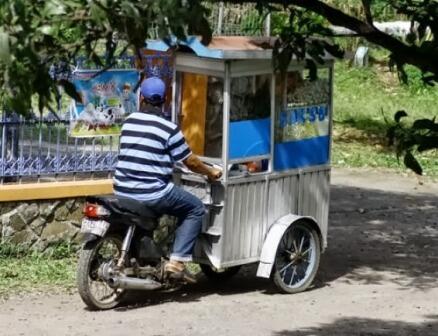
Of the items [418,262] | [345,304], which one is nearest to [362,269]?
[418,262]

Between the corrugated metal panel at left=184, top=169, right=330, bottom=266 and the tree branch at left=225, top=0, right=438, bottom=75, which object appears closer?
the tree branch at left=225, top=0, right=438, bottom=75

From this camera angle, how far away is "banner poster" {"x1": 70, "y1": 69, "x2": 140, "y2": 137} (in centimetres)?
991

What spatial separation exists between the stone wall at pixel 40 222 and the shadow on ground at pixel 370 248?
4.10 feet

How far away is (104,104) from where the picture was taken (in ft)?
33.0

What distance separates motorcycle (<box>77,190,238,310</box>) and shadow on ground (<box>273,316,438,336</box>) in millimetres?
1136

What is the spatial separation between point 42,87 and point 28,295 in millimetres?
5136

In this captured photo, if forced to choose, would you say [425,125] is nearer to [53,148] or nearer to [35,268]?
[35,268]

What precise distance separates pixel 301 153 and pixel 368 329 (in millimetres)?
1717

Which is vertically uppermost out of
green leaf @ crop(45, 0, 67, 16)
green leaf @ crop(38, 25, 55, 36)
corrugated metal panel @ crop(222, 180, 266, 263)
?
green leaf @ crop(45, 0, 67, 16)

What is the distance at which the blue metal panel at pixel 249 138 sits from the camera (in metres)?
8.63

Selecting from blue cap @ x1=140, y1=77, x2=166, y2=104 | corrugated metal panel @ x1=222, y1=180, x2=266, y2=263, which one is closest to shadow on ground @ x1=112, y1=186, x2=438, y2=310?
corrugated metal panel @ x1=222, y1=180, x2=266, y2=263

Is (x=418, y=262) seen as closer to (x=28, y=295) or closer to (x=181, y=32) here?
(x=28, y=295)

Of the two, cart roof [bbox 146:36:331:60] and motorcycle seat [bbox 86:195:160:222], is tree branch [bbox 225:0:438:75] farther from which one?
motorcycle seat [bbox 86:195:160:222]

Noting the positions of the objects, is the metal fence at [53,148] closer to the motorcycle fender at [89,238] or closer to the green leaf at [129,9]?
the motorcycle fender at [89,238]
